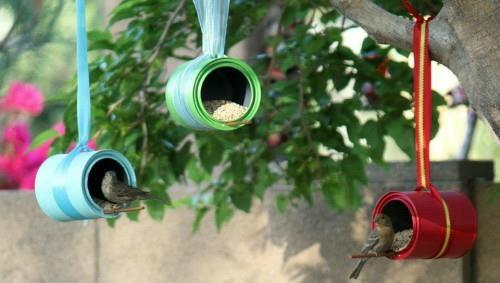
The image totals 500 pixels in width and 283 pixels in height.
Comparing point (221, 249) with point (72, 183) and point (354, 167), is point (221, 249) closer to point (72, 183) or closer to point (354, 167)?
point (354, 167)

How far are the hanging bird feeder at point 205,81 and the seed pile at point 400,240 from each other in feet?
1.85

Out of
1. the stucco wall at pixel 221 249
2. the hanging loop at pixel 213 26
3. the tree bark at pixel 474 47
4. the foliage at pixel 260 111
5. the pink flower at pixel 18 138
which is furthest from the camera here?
the pink flower at pixel 18 138

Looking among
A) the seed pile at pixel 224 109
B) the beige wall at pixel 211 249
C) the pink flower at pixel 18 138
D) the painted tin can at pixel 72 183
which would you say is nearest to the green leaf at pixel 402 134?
the seed pile at pixel 224 109

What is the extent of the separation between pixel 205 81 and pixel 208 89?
0.06 metres

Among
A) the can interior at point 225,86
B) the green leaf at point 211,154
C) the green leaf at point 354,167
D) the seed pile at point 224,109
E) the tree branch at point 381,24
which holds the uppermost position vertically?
the tree branch at point 381,24

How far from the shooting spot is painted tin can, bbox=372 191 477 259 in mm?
3023

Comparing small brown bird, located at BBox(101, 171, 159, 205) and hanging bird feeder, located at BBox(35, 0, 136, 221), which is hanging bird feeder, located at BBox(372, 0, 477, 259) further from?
hanging bird feeder, located at BBox(35, 0, 136, 221)

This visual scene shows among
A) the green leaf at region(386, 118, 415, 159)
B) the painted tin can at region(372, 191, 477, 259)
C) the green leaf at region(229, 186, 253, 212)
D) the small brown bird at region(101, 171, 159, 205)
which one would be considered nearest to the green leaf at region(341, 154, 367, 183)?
the green leaf at region(386, 118, 415, 159)

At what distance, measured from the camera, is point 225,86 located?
3344 millimetres

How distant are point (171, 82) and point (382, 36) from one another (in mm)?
600

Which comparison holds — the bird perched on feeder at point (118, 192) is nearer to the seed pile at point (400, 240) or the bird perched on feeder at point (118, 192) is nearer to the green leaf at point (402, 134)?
the seed pile at point (400, 240)

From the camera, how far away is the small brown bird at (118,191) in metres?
3.19

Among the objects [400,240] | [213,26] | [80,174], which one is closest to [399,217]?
[400,240]

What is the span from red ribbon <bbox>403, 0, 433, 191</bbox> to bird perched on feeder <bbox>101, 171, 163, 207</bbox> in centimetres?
75
